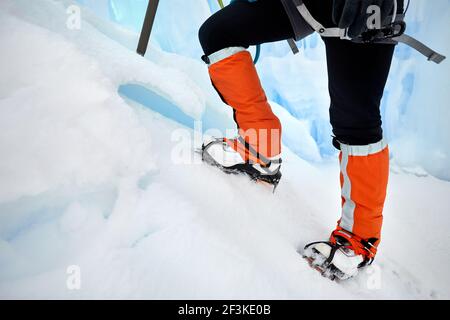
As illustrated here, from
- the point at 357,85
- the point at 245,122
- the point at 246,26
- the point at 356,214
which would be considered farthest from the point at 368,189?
the point at 246,26

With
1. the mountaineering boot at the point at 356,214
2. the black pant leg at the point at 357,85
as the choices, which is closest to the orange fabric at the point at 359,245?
the mountaineering boot at the point at 356,214

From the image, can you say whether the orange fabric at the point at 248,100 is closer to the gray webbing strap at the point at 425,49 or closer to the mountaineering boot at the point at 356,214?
the mountaineering boot at the point at 356,214

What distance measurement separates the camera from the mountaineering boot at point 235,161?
30.1 inches

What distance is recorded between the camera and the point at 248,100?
69 centimetres

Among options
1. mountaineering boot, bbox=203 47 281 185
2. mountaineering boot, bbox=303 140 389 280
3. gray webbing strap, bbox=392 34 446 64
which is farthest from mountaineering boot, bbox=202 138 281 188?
gray webbing strap, bbox=392 34 446 64

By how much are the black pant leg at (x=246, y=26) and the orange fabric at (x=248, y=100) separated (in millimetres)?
39

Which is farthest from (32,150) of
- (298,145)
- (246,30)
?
(298,145)

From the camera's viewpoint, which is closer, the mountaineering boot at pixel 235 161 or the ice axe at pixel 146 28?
the ice axe at pixel 146 28

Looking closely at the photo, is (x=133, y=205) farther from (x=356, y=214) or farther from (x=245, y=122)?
(x=356, y=214)

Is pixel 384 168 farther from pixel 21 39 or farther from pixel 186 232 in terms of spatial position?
pixel 21 39

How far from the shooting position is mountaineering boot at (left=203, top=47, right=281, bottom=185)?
2.20 feet

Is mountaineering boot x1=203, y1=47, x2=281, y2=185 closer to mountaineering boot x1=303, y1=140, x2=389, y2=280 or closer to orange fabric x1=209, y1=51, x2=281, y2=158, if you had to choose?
orange fabric x1=209, y1=51, x2=281, y2=158
